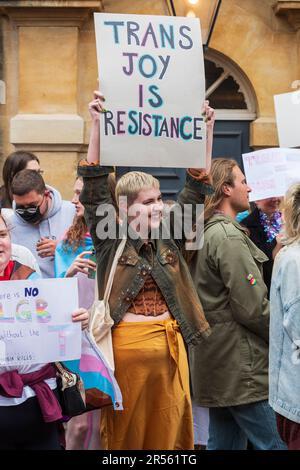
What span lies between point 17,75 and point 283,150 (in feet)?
12.9

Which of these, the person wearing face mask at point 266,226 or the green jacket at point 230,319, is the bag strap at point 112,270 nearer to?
the green jacket at point 230,319

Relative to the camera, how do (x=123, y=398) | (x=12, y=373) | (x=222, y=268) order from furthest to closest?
1. (x=222, y=268)
2. (x=123, y=398)
3. (x=12, y=373)

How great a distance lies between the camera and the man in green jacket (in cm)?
507

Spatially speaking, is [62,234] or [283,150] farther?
[283,150]

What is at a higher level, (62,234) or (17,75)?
(17,75)

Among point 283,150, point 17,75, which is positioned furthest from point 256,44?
point 283,150

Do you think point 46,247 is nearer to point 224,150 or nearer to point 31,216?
point 31,216

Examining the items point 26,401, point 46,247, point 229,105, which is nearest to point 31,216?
point 46,247

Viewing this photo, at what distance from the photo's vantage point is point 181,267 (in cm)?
479

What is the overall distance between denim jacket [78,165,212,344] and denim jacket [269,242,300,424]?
2.00ft

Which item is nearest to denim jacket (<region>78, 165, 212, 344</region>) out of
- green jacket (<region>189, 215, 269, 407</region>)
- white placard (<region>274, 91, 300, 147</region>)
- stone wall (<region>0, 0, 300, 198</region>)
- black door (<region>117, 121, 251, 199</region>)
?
green jacket (<region>189, 215, 269, 407</region>)

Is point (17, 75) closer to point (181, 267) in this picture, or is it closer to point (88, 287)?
point (88, 287)

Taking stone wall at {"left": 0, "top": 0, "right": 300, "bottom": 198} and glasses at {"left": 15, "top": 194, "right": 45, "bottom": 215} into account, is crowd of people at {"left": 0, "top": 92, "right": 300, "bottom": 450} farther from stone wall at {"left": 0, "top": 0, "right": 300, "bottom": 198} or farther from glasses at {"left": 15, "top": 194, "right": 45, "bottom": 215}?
stone wall at {"left": 0, "top": 0, "right": 300, "bottom": 198}

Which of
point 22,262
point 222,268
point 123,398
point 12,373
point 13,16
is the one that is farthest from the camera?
point 13,16
